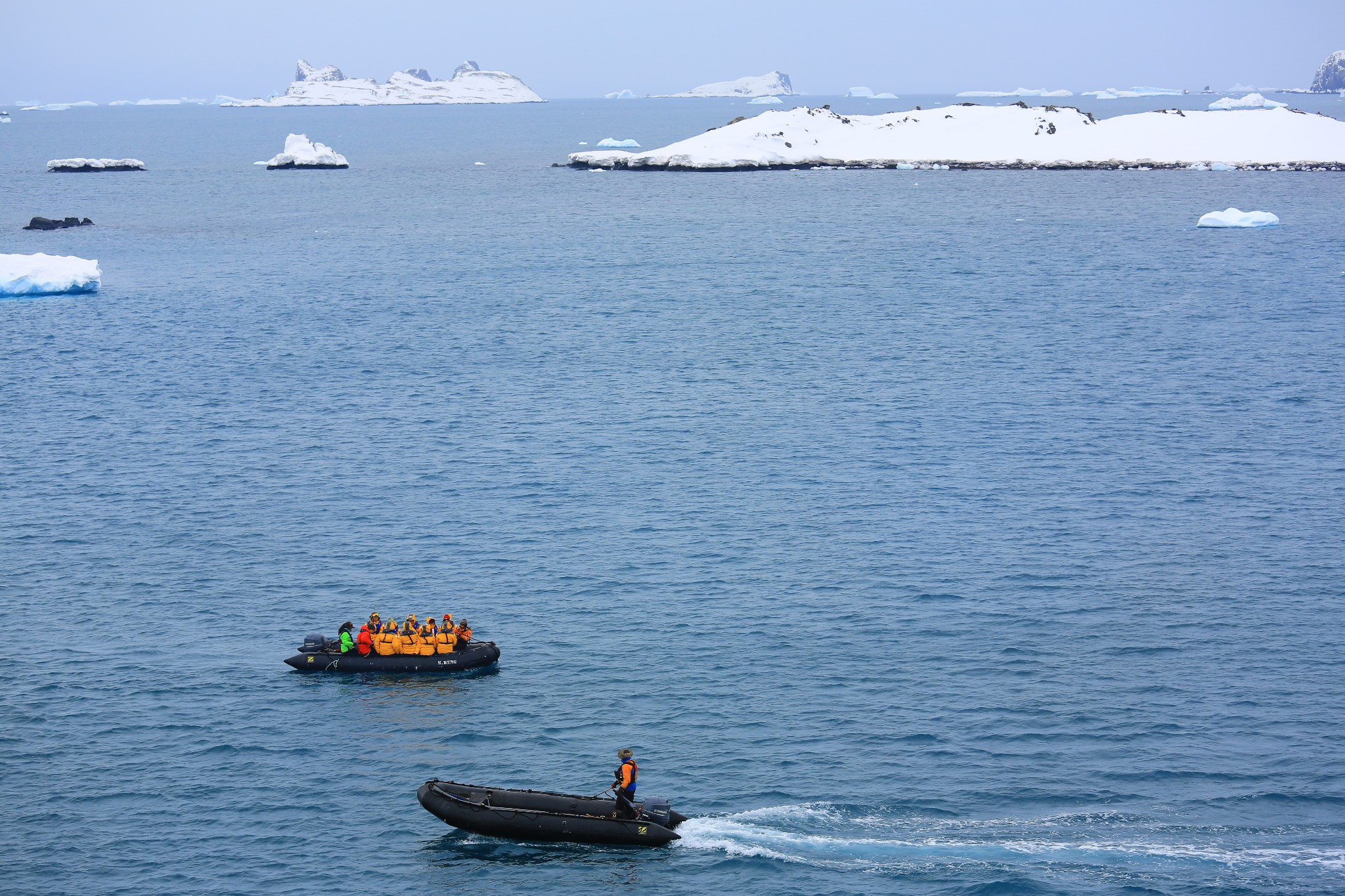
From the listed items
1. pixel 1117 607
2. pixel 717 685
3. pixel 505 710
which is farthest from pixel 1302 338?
pixel 505 710

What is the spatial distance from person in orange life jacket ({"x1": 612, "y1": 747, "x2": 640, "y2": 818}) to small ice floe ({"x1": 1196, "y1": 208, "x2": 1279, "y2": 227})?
430 ft

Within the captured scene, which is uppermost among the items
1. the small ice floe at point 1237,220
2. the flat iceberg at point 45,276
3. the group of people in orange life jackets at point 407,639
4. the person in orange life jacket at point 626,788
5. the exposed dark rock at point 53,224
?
the small ice floe at point 1237,220

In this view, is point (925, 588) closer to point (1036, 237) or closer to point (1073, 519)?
point (1073, 519)

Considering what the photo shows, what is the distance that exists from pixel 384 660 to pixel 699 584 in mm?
13795

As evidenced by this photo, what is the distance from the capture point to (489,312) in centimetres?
10900

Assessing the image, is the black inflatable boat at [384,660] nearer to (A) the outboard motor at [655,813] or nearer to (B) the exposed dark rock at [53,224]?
(A) the outboard motor at [655,813]

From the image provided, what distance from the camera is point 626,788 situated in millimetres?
36906

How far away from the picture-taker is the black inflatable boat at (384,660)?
46.5 metres

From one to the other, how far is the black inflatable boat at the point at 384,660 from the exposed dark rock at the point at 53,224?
127 meters

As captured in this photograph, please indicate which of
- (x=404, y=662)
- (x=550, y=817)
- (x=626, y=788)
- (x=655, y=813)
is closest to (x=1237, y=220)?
(x=404, y=662)

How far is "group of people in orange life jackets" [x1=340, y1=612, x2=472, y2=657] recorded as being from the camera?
46.7 metres

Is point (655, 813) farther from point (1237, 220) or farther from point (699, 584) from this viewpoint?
point (1237, 220)

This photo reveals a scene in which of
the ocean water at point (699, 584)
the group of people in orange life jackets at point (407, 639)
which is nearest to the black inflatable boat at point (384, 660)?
the group of people in orange life jackets at point (407, 639)

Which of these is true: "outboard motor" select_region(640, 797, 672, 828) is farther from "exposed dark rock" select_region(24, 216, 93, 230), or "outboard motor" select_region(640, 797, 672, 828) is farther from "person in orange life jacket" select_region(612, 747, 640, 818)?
"exposed dark rock" select_region(24, 216, 93, 230)
